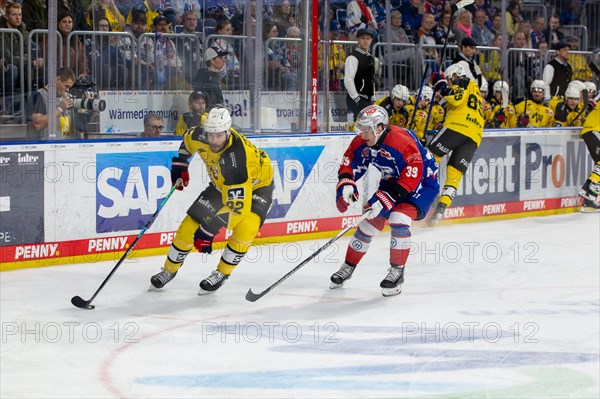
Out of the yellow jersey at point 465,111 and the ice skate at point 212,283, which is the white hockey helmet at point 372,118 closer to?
the ice skate at point 212,283

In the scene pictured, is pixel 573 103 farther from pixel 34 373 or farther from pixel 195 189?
pixel 34 373

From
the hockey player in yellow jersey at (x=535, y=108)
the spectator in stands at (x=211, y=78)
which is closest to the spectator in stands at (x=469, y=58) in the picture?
the hockey player in yellow jersey at (x=535, y=108)

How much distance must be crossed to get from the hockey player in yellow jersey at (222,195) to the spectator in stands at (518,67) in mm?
6084

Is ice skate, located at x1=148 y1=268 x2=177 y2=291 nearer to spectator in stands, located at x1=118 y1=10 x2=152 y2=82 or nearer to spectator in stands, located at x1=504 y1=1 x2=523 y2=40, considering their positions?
spectator in stands, located at x1=118 y1=10 x2=152 y2=82

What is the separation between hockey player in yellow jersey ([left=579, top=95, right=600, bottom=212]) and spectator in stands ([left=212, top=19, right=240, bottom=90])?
4.85 m

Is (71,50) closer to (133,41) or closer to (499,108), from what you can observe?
(133,41)

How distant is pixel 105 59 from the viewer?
905cm

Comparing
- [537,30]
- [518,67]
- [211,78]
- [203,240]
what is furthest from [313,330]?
[537,30]

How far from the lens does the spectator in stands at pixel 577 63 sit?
14336 mm

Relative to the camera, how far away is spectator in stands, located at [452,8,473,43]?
13.0 m

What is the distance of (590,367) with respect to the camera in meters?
5.93

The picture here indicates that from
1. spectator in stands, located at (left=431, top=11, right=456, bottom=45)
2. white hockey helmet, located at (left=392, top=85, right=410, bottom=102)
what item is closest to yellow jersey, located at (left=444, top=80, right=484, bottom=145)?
white hockey helmet, located at (left=392, top=85, right=410, bottom=102)

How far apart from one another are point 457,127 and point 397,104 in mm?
735

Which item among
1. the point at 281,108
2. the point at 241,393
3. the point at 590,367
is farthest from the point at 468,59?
the point at 241,393
